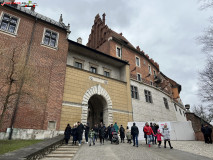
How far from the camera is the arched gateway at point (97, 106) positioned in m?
16.1

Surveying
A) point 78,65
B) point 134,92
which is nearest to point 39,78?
point 78,65

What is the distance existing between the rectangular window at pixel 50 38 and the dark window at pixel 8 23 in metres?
2.93

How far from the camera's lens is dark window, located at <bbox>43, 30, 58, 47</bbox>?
637 inches

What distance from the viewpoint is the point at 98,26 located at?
98.4 feet

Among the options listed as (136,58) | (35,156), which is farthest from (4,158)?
(136,58)

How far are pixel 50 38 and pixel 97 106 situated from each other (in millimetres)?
10455

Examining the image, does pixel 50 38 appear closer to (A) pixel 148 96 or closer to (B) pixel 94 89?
(B) pixel 94 89

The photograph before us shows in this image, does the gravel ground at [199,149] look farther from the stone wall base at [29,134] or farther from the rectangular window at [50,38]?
the rectangular window at [50,38]

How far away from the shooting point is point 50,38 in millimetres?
16438

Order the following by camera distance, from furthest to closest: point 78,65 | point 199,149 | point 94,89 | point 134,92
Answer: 1. point 134,92
2. point 78,65
3. point 94,89
4. point 199,149

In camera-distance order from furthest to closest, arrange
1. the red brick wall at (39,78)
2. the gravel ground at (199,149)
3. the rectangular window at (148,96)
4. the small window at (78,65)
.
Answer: the rectangular window at (148,96) < the small window at (78,65) < the red brick wall at (39,78) < the gravel ground at (199,149)

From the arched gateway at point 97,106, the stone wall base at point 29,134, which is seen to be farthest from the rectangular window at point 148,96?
A: the stone wall base at point 29,134

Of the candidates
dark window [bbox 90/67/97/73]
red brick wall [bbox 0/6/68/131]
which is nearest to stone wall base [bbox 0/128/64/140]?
red brick wall [bbox 0/6/68/131]

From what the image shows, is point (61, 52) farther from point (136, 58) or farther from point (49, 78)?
point (136, 58)
